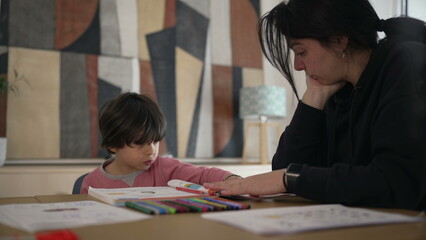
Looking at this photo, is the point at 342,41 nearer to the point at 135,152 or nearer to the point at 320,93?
the point at 320,93

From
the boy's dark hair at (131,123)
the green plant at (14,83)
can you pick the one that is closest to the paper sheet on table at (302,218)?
the boy's dark hair at (131,123)

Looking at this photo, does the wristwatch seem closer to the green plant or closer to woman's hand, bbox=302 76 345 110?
woman's hand, bbox=302 76 345 110

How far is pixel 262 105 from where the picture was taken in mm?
3398

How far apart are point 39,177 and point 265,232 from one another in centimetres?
232

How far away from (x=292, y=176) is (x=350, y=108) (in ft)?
1.18

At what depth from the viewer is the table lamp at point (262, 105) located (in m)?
3.41

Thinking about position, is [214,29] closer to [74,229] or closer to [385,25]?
Answer: [385,25]

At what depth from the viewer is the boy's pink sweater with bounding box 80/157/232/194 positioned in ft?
5.32

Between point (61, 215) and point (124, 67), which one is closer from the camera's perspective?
point (61, 215)

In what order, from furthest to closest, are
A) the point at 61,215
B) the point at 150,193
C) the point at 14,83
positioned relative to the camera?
the point at 14,83 < the point at 150,193 < the point at 61,215

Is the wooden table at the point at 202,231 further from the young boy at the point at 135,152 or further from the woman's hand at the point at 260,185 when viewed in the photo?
the young boy at the point at 135,152

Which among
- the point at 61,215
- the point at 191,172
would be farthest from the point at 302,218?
the point at 191,172

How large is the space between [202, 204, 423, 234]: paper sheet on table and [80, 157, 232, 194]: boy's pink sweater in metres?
0.82

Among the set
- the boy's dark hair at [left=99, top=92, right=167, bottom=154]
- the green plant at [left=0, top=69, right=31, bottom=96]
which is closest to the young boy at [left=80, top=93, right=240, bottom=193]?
the boy's dark hair at [left=99, top=92, right=167, bottom=154]
